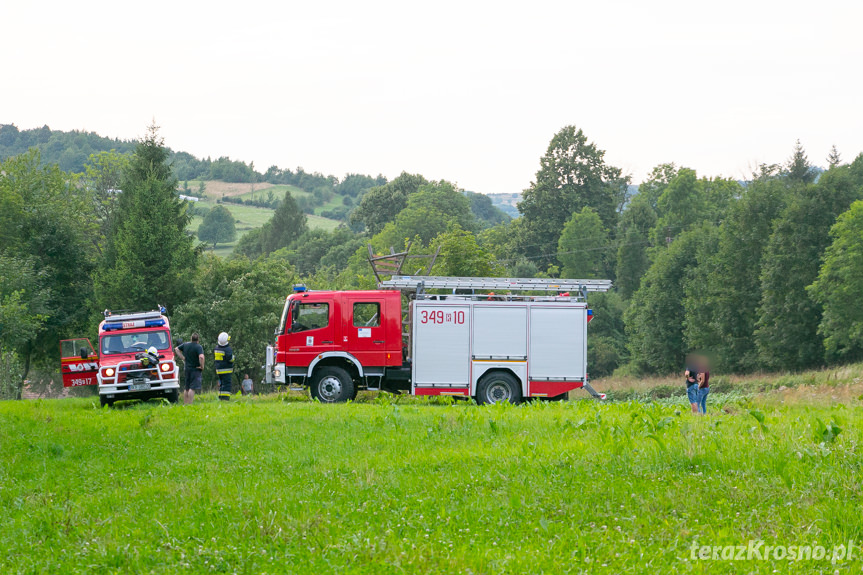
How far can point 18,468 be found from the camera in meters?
10.6

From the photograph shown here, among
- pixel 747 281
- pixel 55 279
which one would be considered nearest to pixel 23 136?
pixel 55 279

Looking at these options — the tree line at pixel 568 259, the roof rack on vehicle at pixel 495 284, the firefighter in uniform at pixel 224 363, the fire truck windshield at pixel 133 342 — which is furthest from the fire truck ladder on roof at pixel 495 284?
the fire truck windshield at pixel 133 342

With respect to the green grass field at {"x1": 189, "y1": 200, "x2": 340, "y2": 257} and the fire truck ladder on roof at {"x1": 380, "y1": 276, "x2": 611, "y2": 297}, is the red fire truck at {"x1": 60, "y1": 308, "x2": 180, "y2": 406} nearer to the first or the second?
the fire truck ladder on roof at {"x1": 380, "y1": 276, "x2": 611, "y2": 297}

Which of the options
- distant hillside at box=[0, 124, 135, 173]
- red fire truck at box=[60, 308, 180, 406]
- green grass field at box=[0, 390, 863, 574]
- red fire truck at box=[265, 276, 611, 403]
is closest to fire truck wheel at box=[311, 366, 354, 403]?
red fire truck at box=[265, 276, 611, 403]

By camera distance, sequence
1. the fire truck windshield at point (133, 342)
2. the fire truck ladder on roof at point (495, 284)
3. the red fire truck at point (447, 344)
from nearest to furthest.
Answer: the red fire truck at point (447, 344) < the fire truck ladder on roof at point (495, 284) < the fire truck windshield at point (133, 342)

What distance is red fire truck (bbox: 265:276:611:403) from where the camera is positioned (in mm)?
19594

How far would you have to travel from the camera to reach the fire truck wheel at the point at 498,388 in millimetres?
19656

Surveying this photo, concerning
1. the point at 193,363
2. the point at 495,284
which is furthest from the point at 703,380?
the point at 193,363

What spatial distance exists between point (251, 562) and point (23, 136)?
171 meters

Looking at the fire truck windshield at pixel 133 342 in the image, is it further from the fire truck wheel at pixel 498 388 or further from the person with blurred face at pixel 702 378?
the person with blurred face at pixel 702 378

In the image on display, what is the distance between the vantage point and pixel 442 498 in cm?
791

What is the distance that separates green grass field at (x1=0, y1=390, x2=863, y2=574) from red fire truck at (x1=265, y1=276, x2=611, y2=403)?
7.09 m
